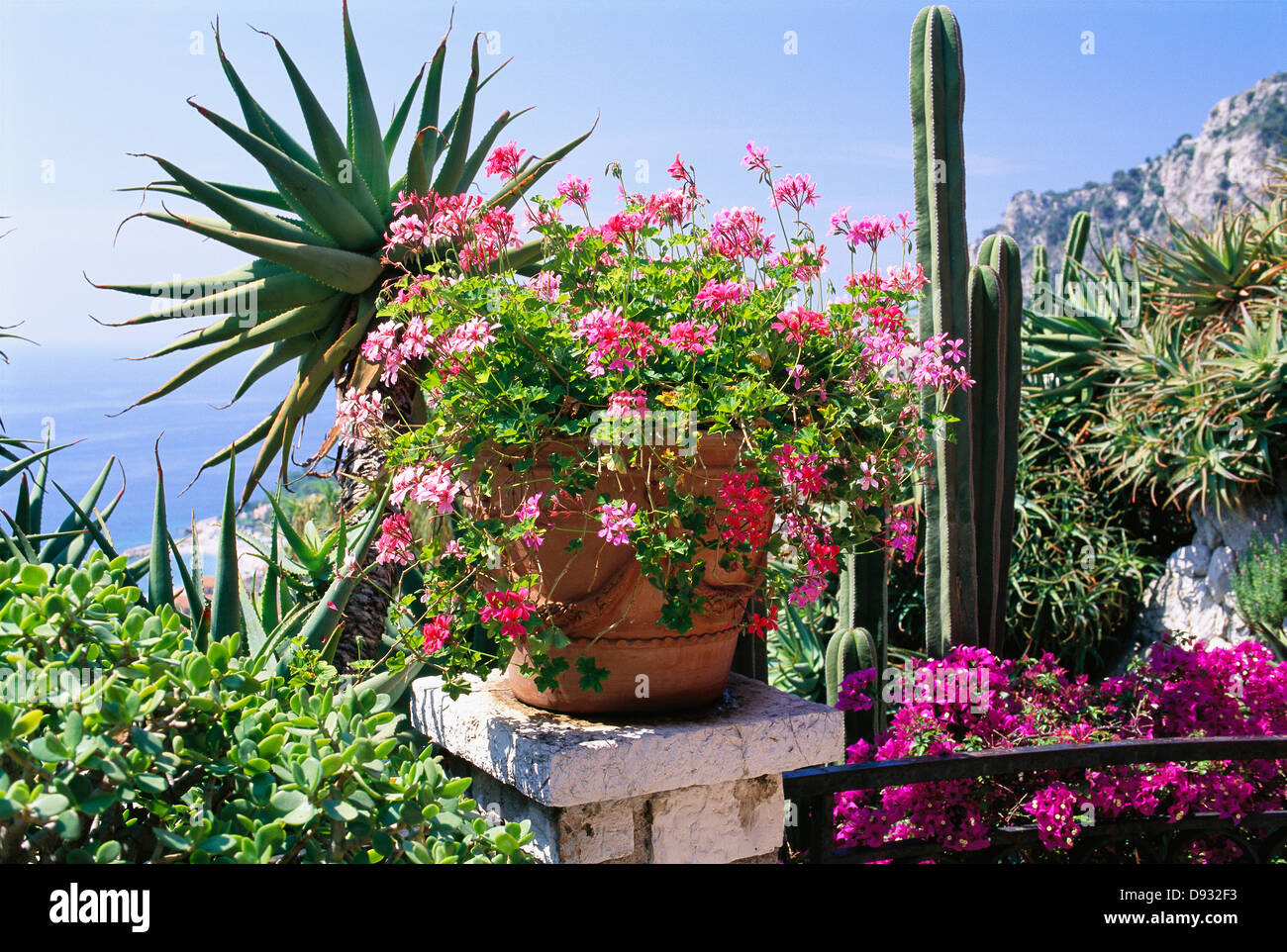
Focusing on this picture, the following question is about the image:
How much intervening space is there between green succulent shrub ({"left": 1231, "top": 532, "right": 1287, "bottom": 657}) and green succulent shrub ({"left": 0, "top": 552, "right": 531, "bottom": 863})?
21.4ft

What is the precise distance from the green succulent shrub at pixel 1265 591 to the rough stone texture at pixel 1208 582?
0.43 ft

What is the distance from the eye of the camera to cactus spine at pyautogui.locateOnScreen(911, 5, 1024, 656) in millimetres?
3725

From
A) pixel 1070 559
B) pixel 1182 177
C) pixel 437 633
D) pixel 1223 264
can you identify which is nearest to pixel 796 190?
pixel 437 633

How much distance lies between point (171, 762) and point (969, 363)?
133 inches

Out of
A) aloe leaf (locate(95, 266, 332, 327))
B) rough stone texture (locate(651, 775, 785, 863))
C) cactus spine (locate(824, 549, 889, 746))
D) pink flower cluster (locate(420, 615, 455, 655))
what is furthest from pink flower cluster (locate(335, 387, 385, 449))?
cactus spine (locate(824, 549, 889, 746))

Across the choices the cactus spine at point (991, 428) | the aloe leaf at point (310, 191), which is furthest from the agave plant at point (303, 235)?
the cactus spine at point (991, 428)

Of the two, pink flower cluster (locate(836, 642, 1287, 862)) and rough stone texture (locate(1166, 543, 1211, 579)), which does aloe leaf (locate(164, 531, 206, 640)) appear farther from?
rough stone texture (locate(1166, 543, 1211, 579))

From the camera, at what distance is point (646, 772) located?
176cm

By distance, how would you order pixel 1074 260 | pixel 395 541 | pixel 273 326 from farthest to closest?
1. pixel 1074 260
2. pixel 273 326
3. pixel 395 541

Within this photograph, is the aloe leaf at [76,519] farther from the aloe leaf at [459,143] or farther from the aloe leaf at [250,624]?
the aloe leaf at [459,143]

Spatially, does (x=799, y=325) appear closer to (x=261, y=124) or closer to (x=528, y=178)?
(x=528, y=178)

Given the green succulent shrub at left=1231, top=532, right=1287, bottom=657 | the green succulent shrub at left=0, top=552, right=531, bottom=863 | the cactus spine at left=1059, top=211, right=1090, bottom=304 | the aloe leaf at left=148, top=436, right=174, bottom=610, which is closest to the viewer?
the green succulent shrub at left=0, top=552, right=531, bottom=863
